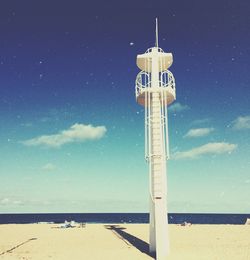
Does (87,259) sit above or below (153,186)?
below

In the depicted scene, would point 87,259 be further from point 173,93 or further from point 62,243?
point 173,93

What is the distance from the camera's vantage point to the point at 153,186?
60.1 ft

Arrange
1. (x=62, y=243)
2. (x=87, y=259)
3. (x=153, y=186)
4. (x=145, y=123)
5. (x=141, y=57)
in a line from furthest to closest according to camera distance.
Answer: (x=62, y=243) → (x=141, y=57) → (x=145, y=123) → (x=153, y=186) → (x=87, y=259)

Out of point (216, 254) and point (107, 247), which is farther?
point (107, 247)

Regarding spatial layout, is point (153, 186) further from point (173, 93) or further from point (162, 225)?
point (173, 93)

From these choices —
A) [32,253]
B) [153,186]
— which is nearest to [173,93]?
[153,186]

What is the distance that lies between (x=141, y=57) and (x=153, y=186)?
861 cm

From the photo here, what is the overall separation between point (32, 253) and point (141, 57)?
14.1m

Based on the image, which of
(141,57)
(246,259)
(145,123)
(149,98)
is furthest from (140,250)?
(141,57)

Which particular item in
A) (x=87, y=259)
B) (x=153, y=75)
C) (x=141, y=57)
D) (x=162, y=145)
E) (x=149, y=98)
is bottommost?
(x=87, y=259)

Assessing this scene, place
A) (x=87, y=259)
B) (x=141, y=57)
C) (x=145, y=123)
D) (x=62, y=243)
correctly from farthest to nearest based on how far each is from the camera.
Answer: (x=62, y=243), (x=141, y=57), (x=145, y=123), (x=87, y=259)

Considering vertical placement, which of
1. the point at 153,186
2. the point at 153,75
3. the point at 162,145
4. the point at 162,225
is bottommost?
the point at 162,225

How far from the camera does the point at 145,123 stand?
19781 millimetres

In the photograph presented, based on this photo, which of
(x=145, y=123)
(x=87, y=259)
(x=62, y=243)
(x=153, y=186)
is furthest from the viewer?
(x=62, y=243)
